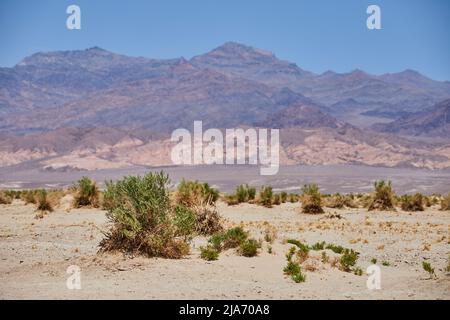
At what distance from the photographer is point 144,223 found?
38.4ft

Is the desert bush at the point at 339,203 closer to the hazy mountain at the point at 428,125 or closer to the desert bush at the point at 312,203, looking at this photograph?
the desert bush at the point at 312,203

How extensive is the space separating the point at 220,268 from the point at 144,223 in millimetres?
2111

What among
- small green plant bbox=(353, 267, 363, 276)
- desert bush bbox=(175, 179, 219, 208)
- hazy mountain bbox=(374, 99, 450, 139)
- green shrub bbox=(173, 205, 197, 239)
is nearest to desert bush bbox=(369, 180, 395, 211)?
desert bush bbox=(175, 179, 219, 208)

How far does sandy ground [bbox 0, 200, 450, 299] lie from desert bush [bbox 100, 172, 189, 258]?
1.35ft

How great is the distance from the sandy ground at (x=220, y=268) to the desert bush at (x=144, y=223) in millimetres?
413

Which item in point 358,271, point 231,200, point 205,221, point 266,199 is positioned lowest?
point 358,271

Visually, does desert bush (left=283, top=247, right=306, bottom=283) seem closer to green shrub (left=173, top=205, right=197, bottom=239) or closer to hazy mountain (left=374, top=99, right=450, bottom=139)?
green shrub (left=173, top=205, right=197, bottom=239)

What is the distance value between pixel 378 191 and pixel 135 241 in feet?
51.0

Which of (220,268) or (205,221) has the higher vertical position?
(205,221)

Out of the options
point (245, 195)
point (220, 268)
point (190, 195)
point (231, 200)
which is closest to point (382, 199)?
point (245, 195)

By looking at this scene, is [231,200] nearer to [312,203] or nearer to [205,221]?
[312,203]

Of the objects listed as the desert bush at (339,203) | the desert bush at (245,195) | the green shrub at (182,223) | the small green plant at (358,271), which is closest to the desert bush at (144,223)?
the green shrub at (182,223)

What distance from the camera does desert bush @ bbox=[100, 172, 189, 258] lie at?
1141 centimetres
